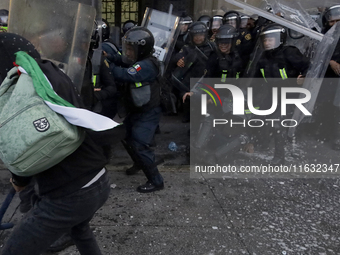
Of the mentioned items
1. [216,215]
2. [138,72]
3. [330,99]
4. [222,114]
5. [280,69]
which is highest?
[138,72]

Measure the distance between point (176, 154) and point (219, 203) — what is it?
59.0 inches

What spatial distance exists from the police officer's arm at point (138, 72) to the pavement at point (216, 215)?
1186mm

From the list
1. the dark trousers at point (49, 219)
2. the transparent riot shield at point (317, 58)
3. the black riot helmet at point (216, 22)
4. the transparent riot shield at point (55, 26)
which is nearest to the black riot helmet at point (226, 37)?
the transparent riot shield at point (317, 58)

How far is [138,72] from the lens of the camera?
3.45 meters

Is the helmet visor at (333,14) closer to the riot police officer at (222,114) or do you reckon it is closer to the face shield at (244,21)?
the riot police officer at (222,114)

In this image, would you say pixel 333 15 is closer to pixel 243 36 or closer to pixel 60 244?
pixel 243 36

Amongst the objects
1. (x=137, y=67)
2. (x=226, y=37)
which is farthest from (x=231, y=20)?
(x=137, y=67)

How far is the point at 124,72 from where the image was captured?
3.50m

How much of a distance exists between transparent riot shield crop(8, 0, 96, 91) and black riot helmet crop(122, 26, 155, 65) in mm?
601

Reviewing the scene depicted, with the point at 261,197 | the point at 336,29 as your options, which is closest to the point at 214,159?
the point at 261,197

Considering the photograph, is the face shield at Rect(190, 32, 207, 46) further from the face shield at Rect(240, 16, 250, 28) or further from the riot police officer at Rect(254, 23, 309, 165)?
the face shield at Rect(240, 16, 250, 28)

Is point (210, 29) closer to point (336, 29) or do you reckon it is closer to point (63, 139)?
point (336, 29)

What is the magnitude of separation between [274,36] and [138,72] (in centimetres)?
199

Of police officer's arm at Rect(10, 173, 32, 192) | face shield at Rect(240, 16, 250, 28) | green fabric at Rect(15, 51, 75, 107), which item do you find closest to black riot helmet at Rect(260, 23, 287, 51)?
face shield at Rect(240, 16, 250, 28)
